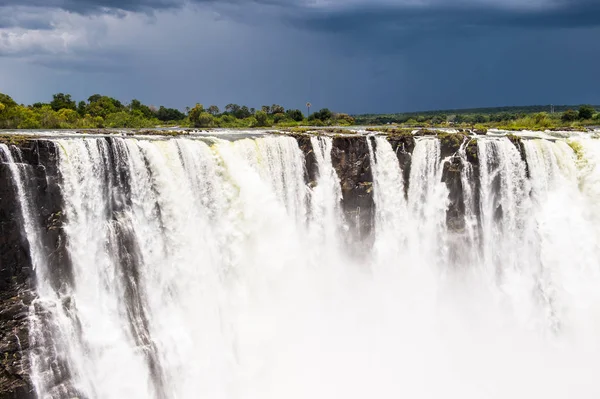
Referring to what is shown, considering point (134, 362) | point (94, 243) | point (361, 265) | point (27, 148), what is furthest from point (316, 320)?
point (27, 148)

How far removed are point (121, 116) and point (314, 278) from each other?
2348cm

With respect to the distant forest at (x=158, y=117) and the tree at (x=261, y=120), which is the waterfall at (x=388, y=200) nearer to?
the distant forest at (x=158, y=117)

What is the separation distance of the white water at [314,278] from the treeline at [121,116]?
17.8 meters

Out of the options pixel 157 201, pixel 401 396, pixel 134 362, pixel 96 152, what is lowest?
pixel 401 396

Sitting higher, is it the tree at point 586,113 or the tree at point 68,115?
the tree at point 68,115

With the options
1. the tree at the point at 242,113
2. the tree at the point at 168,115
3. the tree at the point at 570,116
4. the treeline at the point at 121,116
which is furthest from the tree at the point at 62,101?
the tree at the point at 570,116

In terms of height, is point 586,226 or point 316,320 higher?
point 586,226

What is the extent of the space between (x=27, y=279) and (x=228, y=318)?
249 inches

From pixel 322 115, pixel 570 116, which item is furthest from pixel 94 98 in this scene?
pixel 570 116

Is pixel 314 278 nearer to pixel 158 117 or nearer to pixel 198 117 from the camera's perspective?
pixel 198 117

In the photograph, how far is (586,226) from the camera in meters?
21.8

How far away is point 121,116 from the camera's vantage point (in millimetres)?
37531

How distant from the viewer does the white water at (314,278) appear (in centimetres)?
1536

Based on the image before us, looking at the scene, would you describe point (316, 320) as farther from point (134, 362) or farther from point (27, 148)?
point (27, 148)
